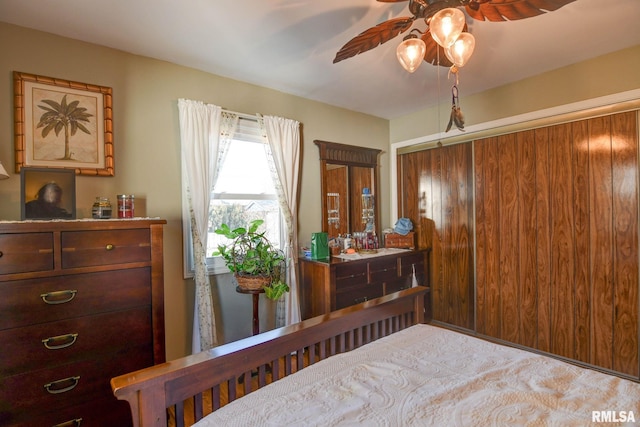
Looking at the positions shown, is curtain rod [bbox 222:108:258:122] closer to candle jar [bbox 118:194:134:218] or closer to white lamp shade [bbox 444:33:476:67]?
candle jar [bbox 118:194:134:218]

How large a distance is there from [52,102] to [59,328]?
4.42 ft

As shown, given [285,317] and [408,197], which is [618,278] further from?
[285,317]

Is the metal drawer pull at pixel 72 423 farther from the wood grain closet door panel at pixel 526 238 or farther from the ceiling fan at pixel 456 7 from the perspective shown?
the wood grain closet door panel at pixel 526 238

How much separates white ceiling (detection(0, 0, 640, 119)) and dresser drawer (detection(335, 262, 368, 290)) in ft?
5.28

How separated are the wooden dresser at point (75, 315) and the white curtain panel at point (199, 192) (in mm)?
542

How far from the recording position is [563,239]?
261cm

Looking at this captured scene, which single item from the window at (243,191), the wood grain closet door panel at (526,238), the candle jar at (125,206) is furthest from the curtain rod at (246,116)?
the wood grain closet door panel at (526,238)

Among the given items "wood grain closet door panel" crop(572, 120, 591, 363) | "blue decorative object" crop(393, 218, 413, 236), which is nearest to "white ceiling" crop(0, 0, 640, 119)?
"wood grain closet door panel" crop(572, 120, 591, 363)

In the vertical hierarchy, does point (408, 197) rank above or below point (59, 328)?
above

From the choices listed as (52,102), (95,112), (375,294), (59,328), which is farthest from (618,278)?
(52,102)

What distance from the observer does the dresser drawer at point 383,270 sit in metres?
3.01

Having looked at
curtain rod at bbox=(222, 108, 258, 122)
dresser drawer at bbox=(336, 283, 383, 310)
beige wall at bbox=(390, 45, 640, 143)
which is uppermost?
beige wall at bbox=(390, 45, 640, 143)

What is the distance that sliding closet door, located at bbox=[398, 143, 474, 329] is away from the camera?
3.25m

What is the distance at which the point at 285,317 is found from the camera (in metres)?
2.84
